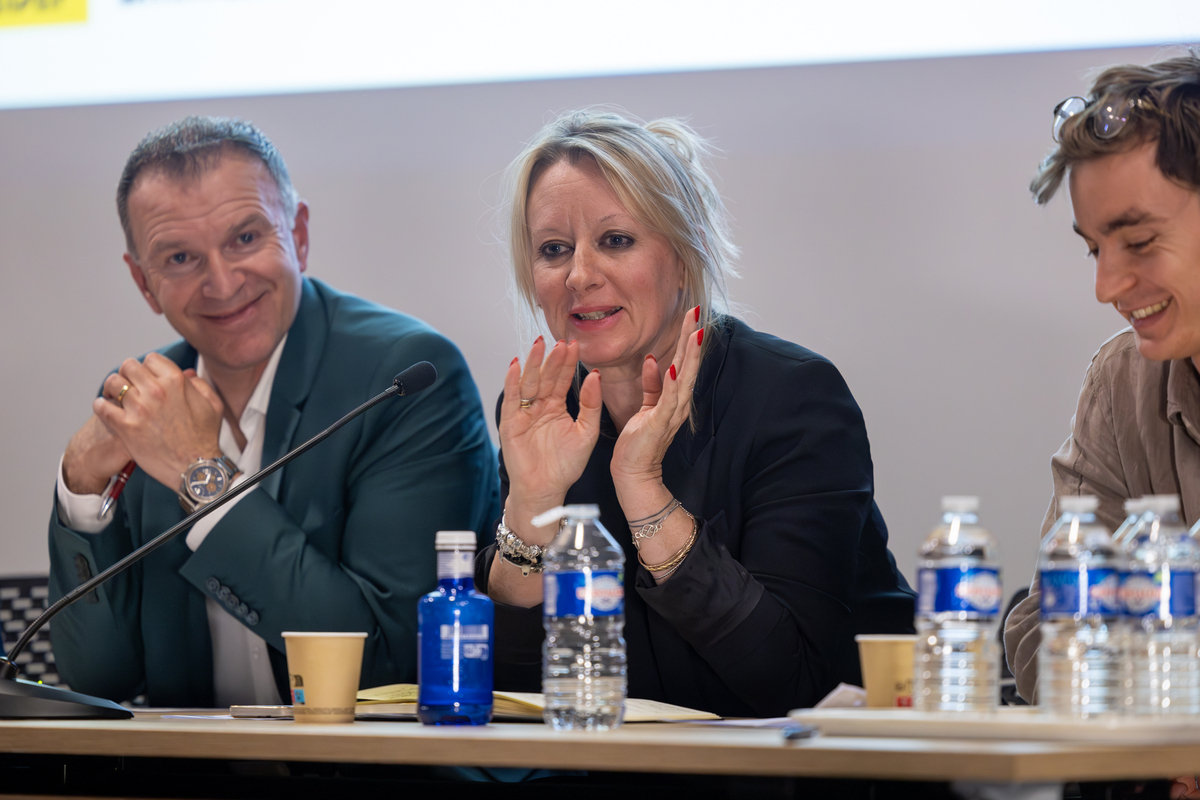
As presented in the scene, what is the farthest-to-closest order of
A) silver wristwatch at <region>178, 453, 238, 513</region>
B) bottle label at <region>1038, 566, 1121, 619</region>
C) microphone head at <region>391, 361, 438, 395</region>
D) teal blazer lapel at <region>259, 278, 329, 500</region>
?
teal blazer lapel at <region>259, 278, 329, 500</region>
silver wristwatch at <region>178, 453, 238, 513</region>
microphone head at <region>391, 361, 438, 395</region>
bottle label at <region>1038, 566, 1121, 619</region>

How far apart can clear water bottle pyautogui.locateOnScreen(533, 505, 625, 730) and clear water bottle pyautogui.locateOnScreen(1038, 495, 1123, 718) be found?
1.21 feet

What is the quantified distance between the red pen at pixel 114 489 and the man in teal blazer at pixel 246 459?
2 centimetres

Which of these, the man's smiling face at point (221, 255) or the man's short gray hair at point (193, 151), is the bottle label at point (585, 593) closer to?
the man's smiling face at point (221, 255)

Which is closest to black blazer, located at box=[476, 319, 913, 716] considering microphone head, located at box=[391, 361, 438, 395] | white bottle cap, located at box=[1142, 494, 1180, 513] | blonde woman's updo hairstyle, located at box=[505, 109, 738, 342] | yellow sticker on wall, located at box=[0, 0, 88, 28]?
blonde woman's updo hairstyle, located at box=[505, 109, 738, 342]

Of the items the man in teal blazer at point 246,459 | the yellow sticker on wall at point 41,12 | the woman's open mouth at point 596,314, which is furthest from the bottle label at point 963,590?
the yellow sticker on wall at point 41,12

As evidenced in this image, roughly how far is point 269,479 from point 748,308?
979 mm

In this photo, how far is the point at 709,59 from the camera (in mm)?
2270

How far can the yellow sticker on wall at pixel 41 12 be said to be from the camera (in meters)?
2.46

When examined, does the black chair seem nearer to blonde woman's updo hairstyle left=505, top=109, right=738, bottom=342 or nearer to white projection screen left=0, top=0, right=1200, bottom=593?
white projection screen left=0, top=0, right=1200, bottom=593

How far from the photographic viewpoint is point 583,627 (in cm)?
120

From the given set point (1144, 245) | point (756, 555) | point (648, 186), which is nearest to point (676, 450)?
point (756, 555)

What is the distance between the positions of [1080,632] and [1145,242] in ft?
1.95

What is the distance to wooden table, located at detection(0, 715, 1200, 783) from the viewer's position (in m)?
0.78

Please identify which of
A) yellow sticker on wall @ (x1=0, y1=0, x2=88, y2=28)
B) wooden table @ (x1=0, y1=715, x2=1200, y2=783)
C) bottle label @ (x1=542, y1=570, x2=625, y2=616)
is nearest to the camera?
wooden table @ (x1=0, y1=715, x2=1200, y2=783)
